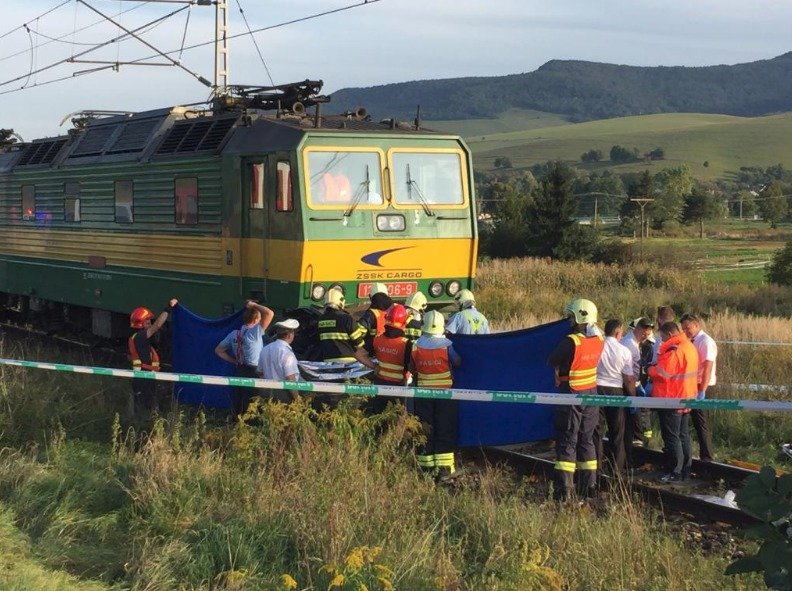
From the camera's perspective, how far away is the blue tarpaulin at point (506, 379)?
10094 mm

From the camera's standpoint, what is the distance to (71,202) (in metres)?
17.6

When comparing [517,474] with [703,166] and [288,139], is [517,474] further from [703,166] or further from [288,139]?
[703,166]

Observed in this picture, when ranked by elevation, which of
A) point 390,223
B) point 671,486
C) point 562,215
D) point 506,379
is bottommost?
point 671,486

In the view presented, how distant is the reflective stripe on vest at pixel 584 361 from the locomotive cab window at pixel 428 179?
15.3 feet

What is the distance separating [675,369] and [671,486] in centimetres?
106

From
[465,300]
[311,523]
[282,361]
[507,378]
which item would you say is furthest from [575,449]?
[465,300]

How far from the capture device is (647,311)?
25.0 meters

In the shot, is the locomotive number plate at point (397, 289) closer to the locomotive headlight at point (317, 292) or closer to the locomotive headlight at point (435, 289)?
the locomotive headlight at point (435, 289)

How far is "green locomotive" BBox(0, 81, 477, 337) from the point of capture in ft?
41.1

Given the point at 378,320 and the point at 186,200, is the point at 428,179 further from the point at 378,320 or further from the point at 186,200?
the point at 186,200

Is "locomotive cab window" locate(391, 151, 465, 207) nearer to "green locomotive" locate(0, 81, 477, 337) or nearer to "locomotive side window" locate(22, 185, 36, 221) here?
"green locomotive" locate(0, 81, 477, 337)

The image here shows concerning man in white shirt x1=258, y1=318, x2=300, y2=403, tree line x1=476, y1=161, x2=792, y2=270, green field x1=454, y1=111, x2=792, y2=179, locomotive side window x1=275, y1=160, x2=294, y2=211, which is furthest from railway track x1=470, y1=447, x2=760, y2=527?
green field x1=454, y1=111, x2=792, y2=179

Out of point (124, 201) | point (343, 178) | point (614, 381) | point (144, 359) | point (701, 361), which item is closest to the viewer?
point (614, 381)

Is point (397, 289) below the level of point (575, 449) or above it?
above
